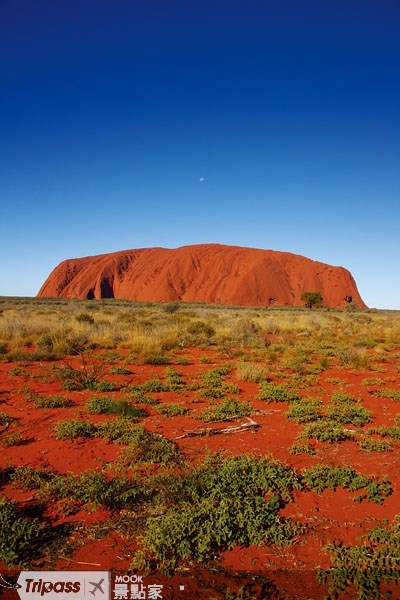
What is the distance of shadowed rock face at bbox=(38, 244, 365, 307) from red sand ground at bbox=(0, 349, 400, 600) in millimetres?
76038

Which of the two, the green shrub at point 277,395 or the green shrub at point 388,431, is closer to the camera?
the green shrub at point 388,431

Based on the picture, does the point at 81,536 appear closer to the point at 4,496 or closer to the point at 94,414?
the point at 4,496

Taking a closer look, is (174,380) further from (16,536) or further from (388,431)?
(16,536)

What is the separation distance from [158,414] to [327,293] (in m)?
93.9

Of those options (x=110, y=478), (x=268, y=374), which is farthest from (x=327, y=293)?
(x=110, y=478)

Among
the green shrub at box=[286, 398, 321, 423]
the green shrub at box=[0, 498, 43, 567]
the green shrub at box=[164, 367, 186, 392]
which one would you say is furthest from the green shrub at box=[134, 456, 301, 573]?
the green shrub at box=[164, 367, 186, 392]

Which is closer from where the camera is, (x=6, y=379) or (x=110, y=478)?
(x=110, y=478)

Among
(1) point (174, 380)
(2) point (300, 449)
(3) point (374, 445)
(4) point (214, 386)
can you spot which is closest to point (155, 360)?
(1) point (174, 380)

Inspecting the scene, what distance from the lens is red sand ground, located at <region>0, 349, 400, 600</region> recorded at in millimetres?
2766

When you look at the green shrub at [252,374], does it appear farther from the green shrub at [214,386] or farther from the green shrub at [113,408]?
the green shrub at [113,408]

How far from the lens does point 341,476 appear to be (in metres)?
4.17

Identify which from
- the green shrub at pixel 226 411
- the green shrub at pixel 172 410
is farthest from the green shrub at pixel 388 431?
the green shrub at pixel 172 410

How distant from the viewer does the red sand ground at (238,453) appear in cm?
277

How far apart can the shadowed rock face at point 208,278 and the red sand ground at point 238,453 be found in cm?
7604
